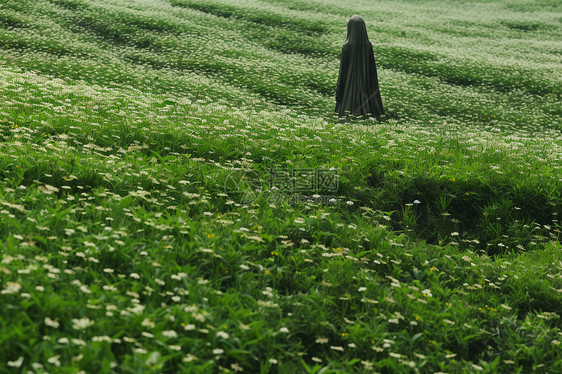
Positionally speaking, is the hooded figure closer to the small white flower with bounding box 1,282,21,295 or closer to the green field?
the green field

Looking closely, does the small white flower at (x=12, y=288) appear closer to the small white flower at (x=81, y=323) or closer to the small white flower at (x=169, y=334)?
the small white flower at (x=81, y=323)

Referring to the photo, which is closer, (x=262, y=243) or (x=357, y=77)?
(x=262, y=243)

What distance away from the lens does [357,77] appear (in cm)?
1253

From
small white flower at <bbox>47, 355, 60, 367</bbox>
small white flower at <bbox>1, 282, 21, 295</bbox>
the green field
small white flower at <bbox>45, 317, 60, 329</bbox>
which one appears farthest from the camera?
the green field

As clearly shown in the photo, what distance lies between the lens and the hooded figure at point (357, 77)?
12.3 meters

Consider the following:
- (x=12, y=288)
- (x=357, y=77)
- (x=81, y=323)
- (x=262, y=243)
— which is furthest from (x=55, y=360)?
(x=357, y=77)

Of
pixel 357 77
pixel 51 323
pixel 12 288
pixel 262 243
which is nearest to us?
pixel 51 323

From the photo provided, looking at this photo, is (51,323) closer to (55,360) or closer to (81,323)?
(81,323)

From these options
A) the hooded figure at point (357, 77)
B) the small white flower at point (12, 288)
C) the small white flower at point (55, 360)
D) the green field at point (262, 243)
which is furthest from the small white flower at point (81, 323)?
the hooded figure at point (357, 77)

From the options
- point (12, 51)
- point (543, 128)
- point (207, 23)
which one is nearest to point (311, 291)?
point (543, 128)

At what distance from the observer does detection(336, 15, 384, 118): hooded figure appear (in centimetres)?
1229

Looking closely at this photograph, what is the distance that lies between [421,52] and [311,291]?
2164cm

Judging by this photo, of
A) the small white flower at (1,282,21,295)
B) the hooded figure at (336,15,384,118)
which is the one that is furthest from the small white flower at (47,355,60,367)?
the hooded figure at (336,15,384,118)

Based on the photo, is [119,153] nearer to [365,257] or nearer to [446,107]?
[365,257]
